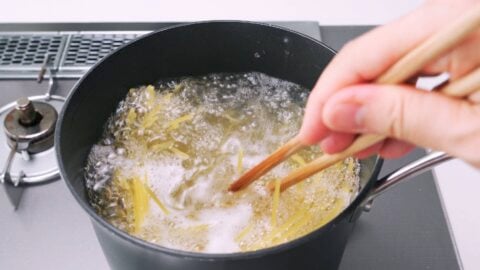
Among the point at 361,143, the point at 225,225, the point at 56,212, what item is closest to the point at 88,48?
the point at 56,212

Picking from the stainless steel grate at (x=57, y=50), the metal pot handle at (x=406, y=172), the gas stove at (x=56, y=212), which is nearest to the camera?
the metal pot handle at (x=406, y=172)

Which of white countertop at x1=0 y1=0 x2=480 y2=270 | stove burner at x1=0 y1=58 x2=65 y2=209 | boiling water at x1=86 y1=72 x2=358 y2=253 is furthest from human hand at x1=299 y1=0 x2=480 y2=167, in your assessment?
white countertop at x1=0 y1=0 x2=480 y2=270

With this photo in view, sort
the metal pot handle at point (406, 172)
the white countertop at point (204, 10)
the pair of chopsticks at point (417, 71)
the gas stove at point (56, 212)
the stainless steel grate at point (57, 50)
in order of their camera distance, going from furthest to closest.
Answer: the white countertop at point (204, 10) < the stainless steel grate at point (57, 50) < the gas stove at point (56, 212) < the metal pot handle at point (406, 172) < the pair of chopsticks at point (417, 71)

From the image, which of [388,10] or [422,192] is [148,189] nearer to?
[422,192]

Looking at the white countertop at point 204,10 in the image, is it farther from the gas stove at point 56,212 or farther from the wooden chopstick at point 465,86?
the wooden chopstick at point 465,86

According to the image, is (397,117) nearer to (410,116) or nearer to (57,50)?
(410,116)

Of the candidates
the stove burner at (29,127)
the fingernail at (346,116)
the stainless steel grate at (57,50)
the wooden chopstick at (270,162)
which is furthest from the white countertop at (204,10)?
the fingernail at (346,116)

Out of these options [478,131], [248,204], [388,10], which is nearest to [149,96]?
[248,204]
